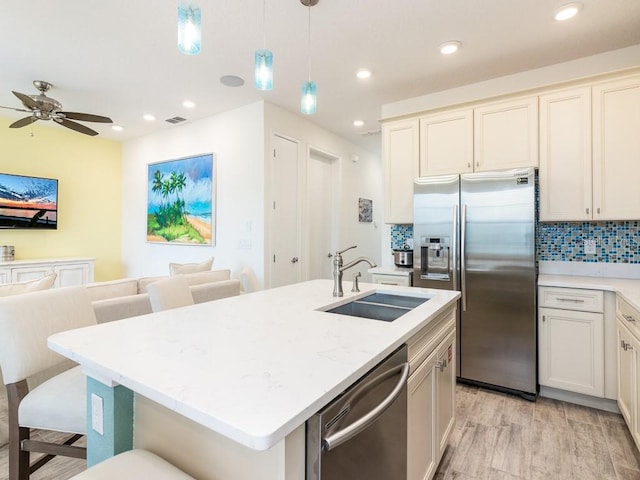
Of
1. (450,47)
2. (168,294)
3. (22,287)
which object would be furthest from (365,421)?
(450,47)

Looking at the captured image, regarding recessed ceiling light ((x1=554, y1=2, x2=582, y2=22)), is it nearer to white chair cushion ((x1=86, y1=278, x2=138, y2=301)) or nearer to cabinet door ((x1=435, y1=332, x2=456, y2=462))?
cabinet door ((x1=435, y1=332, x2=456, y2=462))

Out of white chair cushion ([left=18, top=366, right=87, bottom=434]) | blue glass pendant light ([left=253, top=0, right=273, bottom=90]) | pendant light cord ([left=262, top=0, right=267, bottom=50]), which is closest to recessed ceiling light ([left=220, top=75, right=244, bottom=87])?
pendant light cord ([left=262, top=0, right=267, bottom=50])

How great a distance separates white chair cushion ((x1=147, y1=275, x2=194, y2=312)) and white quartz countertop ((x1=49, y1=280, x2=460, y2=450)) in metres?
0.41

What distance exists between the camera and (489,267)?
2746mm

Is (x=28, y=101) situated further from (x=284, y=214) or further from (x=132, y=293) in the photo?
(x=284, y=214)

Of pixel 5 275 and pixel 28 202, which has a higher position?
pixel 28 202

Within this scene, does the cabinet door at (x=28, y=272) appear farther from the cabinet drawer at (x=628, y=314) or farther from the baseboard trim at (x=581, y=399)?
the cabinet drawer at (x=628, y=314)

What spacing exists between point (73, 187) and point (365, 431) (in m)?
5.91

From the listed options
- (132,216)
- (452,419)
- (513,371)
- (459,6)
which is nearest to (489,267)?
(513,371)

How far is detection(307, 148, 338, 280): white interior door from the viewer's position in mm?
4770

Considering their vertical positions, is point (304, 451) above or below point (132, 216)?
below

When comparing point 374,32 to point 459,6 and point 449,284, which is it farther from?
point 449,284

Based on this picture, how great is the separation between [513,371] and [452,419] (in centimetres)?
103

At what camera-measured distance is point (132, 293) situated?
2715 millimetres
